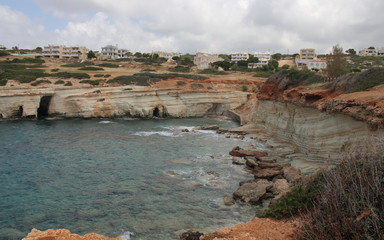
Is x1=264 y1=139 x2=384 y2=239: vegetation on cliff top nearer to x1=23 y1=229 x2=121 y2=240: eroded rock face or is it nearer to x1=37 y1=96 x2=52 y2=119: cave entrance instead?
x1=23 y1=229 x2=121 y2=240: eroded rock face

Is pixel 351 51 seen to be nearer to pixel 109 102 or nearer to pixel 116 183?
pixel 109 102

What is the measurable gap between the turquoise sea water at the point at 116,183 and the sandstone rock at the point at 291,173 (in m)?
2.37

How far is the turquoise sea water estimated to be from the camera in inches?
480

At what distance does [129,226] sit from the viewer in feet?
38.7

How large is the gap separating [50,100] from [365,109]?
3943cm

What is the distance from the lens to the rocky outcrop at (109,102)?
127ft

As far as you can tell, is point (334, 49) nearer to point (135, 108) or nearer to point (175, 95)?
point (175, 95)

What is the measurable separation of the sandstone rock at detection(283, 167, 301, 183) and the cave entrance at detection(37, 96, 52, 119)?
36137mm

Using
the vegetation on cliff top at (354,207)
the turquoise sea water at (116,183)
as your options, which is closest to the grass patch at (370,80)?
the turquoise sea water at (116,183)

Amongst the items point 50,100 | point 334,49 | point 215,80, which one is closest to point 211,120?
point 215,80

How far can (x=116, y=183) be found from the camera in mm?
16672

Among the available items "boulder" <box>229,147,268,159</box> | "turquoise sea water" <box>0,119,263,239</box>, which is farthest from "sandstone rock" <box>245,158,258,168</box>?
"boulder" <box>229,147,268,159</box>

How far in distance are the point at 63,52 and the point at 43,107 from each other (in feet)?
195

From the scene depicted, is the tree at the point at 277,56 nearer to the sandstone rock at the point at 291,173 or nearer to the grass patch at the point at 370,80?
the grass patch at the point at 370,80
